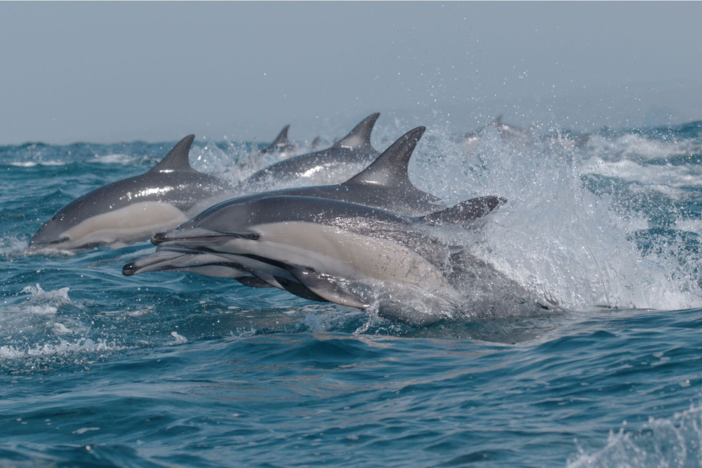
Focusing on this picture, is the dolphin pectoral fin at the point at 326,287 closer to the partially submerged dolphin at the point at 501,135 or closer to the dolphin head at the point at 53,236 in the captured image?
the dolphin head at the point at 53,236

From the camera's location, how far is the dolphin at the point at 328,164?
12.8 meters

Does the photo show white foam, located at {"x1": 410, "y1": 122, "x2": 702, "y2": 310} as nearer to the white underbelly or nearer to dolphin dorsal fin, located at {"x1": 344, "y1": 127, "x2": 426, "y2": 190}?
dolphin dorsal fin, located at {"x1": 344, "y1": 127, "x2": 426, "y2": 190}

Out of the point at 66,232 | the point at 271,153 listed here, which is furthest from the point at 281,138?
the point at 66,232

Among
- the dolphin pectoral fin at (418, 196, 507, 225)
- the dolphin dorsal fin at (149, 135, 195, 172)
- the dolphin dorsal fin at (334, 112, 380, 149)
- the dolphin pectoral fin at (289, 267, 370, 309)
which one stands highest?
the dolphin dorsal fin at (334, 112, 380, 149)

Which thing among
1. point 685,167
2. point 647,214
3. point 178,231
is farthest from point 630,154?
point 178,231

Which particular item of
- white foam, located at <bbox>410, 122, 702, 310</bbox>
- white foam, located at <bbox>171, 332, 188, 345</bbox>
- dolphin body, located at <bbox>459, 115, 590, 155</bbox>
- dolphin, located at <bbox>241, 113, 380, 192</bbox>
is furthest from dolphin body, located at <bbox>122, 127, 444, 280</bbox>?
dolphin body, located at <bbox>459, 115, 590, 155</bbox>

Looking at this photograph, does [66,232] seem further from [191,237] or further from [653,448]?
[653,448]

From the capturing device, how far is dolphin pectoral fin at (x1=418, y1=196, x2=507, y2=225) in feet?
22.4

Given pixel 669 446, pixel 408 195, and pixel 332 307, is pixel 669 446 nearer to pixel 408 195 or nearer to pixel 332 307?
pixel 332 307

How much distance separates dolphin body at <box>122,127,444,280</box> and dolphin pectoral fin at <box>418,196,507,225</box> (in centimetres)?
128

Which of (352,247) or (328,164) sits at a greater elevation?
(328,164)

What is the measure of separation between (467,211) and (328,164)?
20.5 ft

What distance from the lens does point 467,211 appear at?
6934 millimetres

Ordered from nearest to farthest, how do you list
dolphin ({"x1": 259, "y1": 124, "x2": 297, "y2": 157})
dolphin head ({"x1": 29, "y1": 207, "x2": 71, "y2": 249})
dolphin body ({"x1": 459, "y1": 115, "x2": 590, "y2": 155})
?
1. dolphin head ({"x1": 29, "y1": 207, "x2": 71, "y2": 249})
2. dolphin ({"x1": 259, "y1": 124, "x2": 297, "y2": 157})
3. dolphin body ({"x1": 459, "y1": 115, "x2": 590, "y2": 155})
